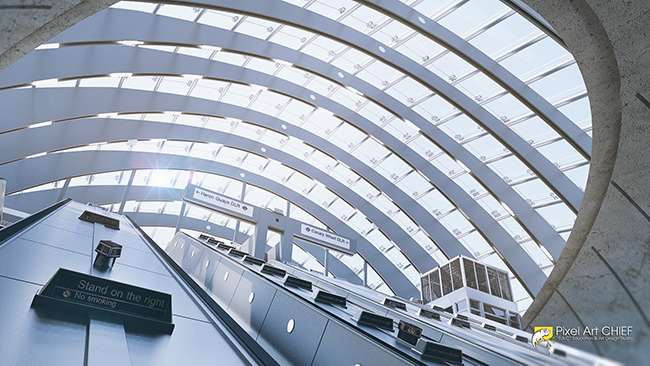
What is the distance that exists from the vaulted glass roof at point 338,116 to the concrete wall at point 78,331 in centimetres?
1430

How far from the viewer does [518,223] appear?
2486 centimetres

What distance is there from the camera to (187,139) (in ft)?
91.4

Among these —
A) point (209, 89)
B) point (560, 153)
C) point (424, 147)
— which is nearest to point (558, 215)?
point (560, 153)

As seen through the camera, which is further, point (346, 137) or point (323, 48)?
point (346, 137)

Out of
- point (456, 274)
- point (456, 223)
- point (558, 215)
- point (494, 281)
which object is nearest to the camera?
point (456, 274)

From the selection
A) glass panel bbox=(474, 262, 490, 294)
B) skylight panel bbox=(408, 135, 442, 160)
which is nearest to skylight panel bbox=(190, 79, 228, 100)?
skylight panel bbox=(408, 135, 442, 160)

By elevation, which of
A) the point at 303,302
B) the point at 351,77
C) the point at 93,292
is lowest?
the point at 93,292

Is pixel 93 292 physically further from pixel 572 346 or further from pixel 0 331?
pixel 572 346

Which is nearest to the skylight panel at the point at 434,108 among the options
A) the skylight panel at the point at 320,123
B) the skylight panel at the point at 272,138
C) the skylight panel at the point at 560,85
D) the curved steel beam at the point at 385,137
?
the curved steel beam at the point at 385,137

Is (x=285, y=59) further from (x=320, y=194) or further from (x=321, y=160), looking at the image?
(x=320, y=194)

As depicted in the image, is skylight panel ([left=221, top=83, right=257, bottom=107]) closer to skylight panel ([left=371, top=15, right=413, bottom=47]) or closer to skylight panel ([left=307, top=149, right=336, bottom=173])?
skylight panel ([left=307, top=149, right=336, bottom=173])

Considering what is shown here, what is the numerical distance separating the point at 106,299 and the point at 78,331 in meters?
0.33

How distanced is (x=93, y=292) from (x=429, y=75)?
20.1m

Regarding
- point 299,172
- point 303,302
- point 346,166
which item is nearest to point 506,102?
point 346,166
